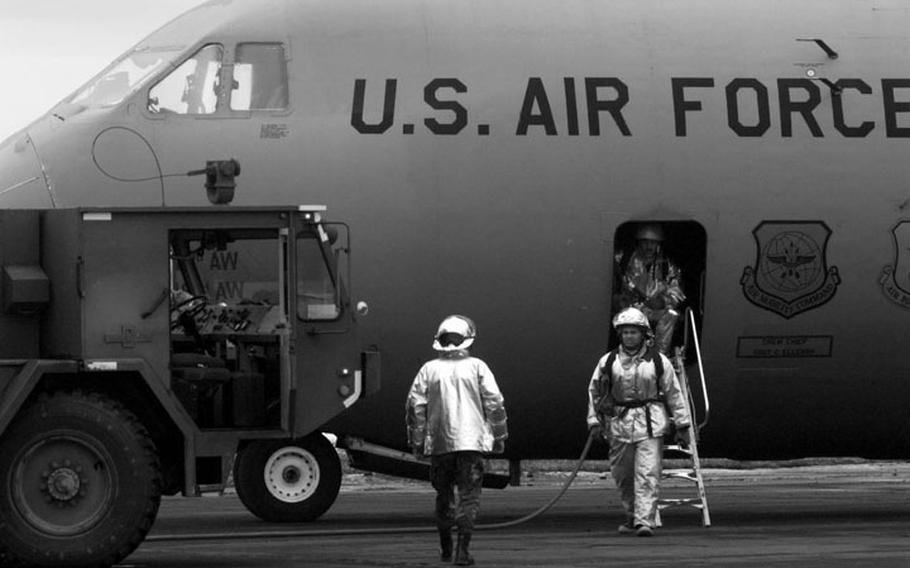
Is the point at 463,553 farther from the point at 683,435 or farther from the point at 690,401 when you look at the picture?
the point at 690,401

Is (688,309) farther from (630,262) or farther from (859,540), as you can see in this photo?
(859,540)

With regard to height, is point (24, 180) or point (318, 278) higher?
point (24, 180)

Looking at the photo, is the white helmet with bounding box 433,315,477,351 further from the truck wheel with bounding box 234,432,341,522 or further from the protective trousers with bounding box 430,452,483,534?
the truck wheel with bounding box 234,432,341,522

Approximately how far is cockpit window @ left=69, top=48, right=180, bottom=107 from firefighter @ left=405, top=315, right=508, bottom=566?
4.71 meters

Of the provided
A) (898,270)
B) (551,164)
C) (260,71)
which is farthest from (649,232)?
(260,71)

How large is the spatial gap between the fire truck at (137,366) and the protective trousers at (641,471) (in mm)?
2931

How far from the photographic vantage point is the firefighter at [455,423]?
46.2 ft

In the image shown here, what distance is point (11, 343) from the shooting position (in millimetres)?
13766

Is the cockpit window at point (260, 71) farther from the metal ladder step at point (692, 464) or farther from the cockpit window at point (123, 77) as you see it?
the metal ladder step at point (692, 464)

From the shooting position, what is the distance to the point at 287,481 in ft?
60.0

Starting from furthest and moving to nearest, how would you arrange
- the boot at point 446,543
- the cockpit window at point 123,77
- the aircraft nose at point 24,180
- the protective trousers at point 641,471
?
the cockpit window at point 123,77
the aircraft nose at point 24,180
the protective trousers at point 641,471
the boot at point 446,543

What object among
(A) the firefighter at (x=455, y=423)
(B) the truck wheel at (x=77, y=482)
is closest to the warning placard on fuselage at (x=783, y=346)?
(A) the firefighter at (x=455, y=423)

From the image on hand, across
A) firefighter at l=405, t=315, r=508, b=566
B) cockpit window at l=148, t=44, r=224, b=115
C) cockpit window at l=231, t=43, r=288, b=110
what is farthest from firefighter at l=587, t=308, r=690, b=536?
cockpit window at l=148, t=44, r=224, b=115

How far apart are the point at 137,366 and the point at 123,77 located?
493 cm
